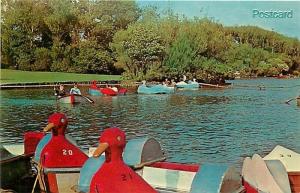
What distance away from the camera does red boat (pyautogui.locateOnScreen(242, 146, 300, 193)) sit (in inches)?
126

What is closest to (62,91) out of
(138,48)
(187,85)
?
(138,48)

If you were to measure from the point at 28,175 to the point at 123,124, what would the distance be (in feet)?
9.29

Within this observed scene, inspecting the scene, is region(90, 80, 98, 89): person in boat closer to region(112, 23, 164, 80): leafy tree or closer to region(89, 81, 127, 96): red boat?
region(89, 81, 127, 96): red boat

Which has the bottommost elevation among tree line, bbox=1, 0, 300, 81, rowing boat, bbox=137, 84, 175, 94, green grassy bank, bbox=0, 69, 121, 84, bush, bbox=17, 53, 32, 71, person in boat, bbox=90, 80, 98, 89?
rowing boat, bbox=137, 84, 175, 94

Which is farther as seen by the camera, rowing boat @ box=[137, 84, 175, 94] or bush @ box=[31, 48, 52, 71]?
rowing boat @ box=[137, 84, 175, 94]

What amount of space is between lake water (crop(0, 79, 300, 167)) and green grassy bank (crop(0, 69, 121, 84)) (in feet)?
0.81

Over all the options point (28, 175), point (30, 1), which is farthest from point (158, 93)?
point (28, 175)

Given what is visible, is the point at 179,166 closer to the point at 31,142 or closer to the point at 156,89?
the point at 31,142

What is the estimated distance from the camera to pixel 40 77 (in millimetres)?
6289

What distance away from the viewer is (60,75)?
21.4 ft

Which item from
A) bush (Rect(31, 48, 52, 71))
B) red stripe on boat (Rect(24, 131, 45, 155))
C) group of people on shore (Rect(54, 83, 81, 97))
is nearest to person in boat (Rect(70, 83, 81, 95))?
group of people on shore (Rect(54, 83, 81, 97))

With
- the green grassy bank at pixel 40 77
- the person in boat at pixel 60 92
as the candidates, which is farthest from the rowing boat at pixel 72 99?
the green grassy bank at pixel 40 77

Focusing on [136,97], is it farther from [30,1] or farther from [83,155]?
[83,155]

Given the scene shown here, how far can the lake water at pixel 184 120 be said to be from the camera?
5.91 m
